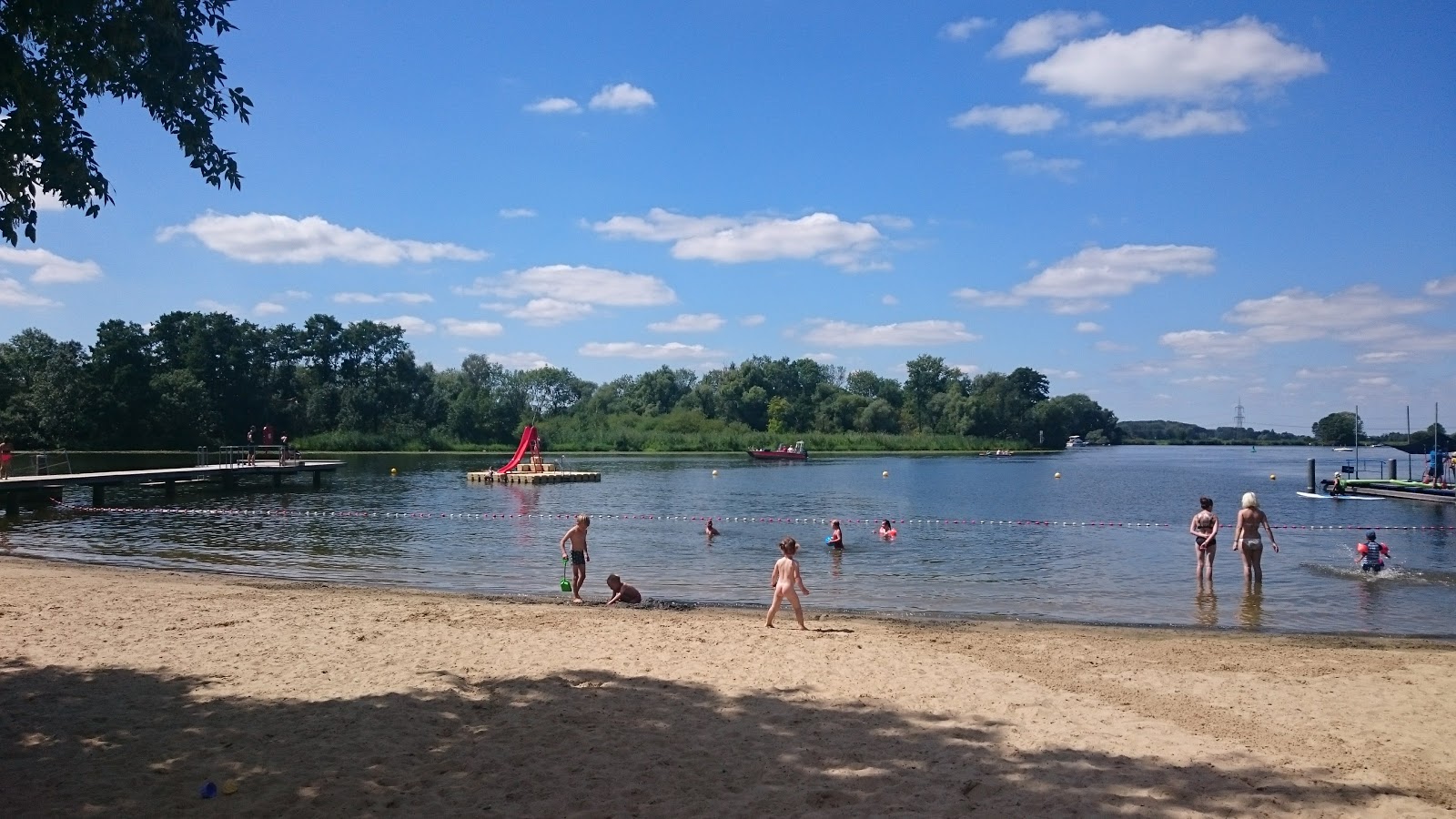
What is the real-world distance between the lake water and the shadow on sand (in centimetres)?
759

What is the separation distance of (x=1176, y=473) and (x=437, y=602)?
70438 millimetres

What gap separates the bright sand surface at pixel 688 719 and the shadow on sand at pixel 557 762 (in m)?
0.02

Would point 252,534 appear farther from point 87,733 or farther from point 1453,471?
point 1453,471

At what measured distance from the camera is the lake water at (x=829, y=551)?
15883 mm

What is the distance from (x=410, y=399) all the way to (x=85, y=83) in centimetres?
9751

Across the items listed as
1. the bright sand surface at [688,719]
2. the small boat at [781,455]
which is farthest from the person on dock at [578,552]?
the small boat at [781,455]

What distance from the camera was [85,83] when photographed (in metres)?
6.41

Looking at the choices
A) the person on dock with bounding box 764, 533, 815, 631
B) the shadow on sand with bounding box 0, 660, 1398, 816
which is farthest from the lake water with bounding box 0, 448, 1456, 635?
the shadow on sand with bounding box 0, 660, 1398, 816

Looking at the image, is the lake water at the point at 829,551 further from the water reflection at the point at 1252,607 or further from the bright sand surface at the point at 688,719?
the bright sand surface at the point at 688,719

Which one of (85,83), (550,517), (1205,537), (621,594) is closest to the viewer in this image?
(85,83)

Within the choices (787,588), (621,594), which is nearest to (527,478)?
(621,594)

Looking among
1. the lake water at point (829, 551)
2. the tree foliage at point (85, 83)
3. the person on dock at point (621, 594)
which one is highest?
the tree foliage at point (85, 83)

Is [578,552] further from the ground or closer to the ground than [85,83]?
closer to the ground

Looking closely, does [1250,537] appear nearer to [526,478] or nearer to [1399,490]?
[1399,490]
